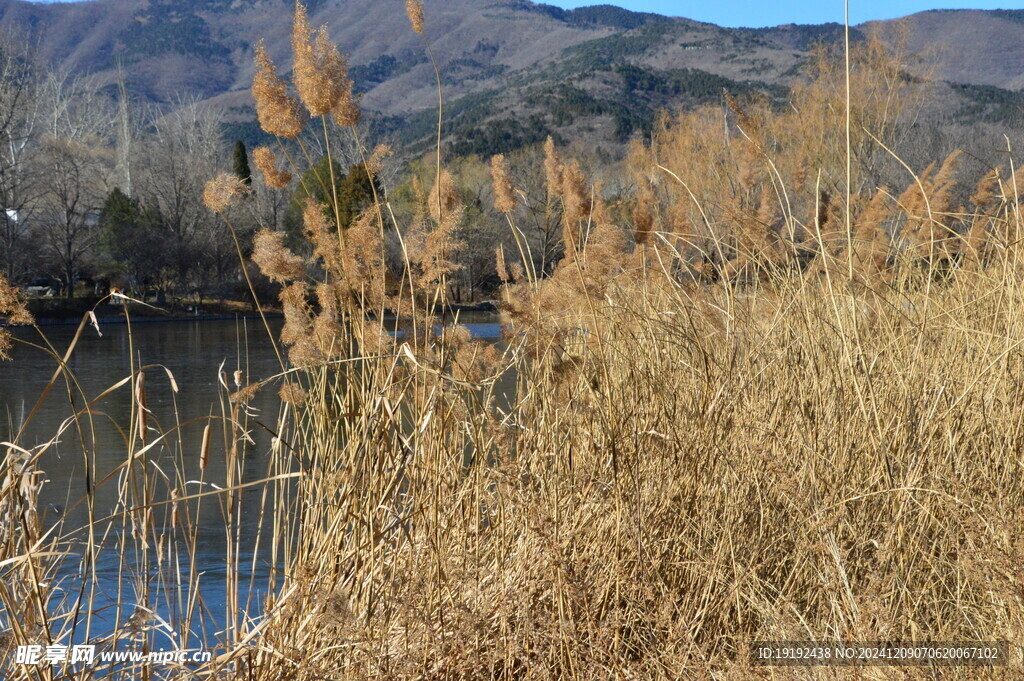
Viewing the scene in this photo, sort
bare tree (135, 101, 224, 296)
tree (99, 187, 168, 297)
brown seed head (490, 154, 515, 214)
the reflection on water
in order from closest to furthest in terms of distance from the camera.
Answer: the reflection on water
brown seed head (490, 154, 515, 214)
tree (99, 187, 168, 297)
bare tree (135, 101, 224, 296)

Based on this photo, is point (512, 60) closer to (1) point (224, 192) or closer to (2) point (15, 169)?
(2) point (15, 169)

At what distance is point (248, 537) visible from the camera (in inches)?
157

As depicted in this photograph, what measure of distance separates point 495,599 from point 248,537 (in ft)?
8.43

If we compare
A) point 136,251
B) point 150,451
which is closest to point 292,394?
point 150,451

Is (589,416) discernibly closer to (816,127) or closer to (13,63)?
(816,127)

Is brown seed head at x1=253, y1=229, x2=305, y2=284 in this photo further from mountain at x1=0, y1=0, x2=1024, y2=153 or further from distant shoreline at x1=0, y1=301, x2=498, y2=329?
mountain at x1=0, y1=0, x2=1024, y2=153

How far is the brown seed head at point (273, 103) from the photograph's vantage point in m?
1.90

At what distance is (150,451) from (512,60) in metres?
176

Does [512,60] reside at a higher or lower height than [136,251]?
higher

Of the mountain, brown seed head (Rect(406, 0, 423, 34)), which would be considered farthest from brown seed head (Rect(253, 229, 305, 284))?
the mountain

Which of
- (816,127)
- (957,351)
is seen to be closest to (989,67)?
(816,127)

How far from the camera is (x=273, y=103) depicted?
191cm

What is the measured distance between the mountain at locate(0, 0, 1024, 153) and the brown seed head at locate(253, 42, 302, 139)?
69.5 meters

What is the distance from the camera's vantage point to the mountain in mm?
90625
